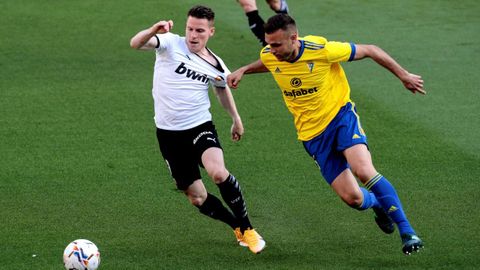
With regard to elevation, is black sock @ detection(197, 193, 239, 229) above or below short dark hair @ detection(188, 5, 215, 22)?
below

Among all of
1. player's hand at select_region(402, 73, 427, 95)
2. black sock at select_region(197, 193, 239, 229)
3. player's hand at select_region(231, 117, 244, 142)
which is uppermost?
player's hand at select_region(231, 117, 244, 142)

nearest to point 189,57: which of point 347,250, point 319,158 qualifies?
point 319,158

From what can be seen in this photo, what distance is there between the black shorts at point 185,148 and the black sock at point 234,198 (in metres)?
0.39

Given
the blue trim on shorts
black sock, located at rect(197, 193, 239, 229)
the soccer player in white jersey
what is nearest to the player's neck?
the blue trim on shorts

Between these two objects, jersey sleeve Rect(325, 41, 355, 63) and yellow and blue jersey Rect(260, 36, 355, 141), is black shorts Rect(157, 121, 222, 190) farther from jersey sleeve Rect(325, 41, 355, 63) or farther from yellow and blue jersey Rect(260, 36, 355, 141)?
jersey sleeve Rect(325, 41, 355, 63)

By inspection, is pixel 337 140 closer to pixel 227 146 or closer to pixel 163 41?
pixel 163 41

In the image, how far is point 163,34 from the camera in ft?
30.0

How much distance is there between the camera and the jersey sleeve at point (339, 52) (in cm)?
873

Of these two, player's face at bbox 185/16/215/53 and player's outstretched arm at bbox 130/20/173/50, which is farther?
player's face at bbox 185/16/215/53

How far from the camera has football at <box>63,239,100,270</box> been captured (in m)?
8.00

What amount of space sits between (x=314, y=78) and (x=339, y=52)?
0.31m

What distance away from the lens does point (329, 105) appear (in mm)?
8844

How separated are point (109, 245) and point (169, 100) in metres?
1.41

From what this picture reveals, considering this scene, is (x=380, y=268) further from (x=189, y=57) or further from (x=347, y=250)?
(x=189, y=57)
